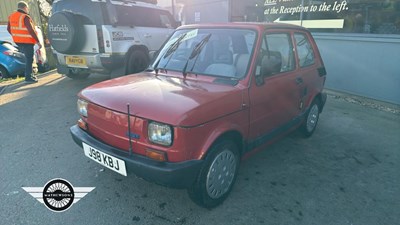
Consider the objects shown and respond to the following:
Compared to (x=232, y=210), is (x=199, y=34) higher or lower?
higher

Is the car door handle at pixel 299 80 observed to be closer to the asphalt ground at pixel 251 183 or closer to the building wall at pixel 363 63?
the asphalt ground at pixel 251 183

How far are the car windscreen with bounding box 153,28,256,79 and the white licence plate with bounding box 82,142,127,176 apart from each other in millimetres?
1268

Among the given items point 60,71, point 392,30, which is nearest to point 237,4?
point 392,30

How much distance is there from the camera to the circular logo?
8.71 ft

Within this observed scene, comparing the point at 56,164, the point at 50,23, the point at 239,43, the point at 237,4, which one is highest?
the point at 237,4

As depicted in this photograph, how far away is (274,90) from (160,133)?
5.07 feet

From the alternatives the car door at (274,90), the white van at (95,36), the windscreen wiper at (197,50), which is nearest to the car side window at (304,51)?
the car door at (274,90)

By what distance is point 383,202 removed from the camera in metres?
2.87

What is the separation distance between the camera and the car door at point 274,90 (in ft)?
9.61

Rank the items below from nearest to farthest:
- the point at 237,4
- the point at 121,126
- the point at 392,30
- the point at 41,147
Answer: the point at 121,126 < the point at 41,147 < the point at 392,30 < the point at 237,4

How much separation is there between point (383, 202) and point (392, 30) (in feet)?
15.1

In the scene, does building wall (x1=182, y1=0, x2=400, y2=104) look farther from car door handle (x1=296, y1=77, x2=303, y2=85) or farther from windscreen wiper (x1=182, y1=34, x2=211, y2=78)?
windscreen wiper (x1=182, y1=34, x2=211, y2=78)

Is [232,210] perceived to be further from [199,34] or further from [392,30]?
[392,30]

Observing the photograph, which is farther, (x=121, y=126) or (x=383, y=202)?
(x=383, y=202)
